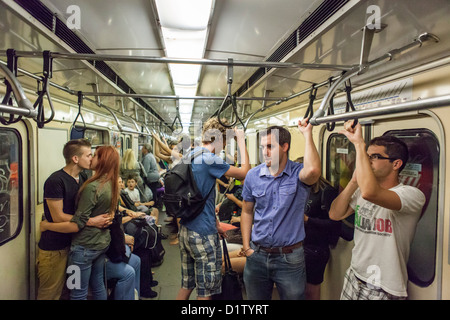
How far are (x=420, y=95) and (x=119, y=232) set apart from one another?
2.69 meters

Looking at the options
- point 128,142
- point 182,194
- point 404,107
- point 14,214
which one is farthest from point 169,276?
point 128,142

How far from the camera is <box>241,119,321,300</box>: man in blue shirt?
1.76m

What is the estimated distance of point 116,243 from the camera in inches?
90.7

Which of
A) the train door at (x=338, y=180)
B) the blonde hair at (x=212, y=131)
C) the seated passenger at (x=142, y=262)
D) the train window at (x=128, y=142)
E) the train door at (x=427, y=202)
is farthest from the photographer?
the train window at (x=128, y=142)

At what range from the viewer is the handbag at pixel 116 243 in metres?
2.29

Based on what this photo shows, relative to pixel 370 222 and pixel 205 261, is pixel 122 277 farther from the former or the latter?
pixel 370 222

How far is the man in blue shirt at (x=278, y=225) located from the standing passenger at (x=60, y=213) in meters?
1.36

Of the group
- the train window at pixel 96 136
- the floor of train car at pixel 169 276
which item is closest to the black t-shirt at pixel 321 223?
the floor of train car at pixel 169 276

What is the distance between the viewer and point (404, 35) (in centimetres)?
146

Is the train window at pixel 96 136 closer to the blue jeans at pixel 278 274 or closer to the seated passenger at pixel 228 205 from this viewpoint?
the seated passenger at pixel 228 205

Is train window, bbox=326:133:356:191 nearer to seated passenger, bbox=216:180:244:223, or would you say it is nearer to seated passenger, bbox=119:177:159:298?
seated passenger, bbox=216:180:244:223

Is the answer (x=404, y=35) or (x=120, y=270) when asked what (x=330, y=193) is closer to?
(x=404, y=35)

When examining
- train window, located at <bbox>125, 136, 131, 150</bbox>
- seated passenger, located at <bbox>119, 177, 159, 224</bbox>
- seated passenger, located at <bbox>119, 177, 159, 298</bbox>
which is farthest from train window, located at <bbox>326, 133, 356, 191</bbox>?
train window, located at <bbox>125, 136, 131, 150</bbox>
